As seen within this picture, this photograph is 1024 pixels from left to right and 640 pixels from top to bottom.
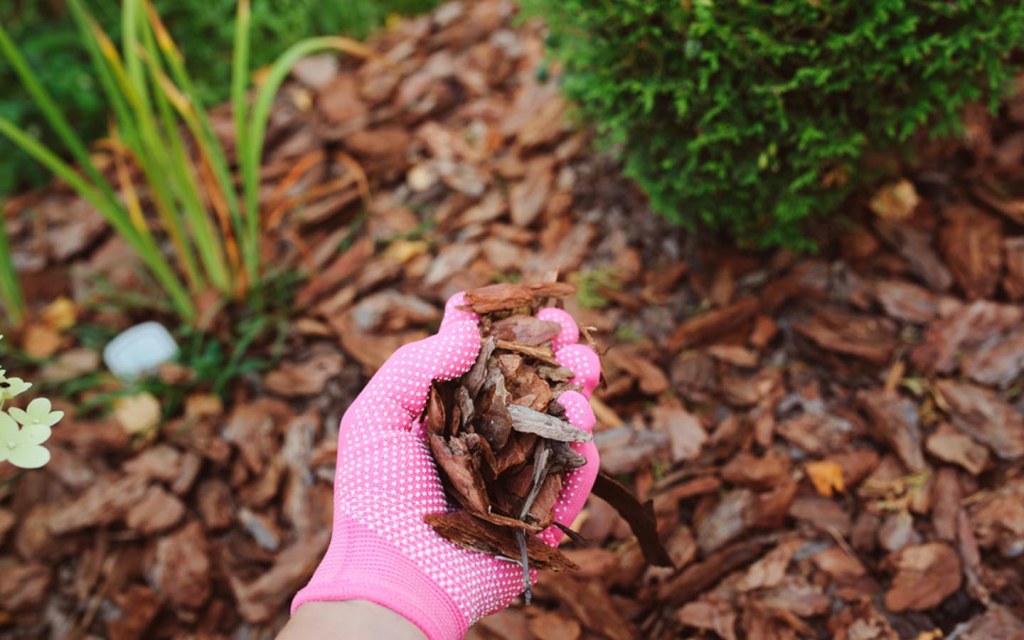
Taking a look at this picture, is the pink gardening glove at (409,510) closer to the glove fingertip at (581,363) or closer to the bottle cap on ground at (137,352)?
the glove fingertip at (581,363)

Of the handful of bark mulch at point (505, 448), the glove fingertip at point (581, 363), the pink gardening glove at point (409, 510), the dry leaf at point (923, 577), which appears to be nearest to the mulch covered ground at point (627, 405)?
the dry leaf at point (923, 577)

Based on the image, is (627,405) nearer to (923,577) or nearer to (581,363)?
(581,363)

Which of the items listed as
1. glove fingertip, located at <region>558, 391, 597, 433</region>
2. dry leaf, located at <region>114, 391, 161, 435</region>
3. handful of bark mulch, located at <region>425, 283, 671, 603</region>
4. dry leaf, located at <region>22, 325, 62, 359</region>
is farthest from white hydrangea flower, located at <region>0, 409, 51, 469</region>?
dry leaf, located at <region>22, 325, 62, 359</region>

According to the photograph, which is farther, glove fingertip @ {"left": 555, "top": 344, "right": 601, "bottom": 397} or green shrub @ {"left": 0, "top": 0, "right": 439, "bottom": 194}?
green shrub @ {"left": 0, "top": 0, "right": 439, "bottom": 194}

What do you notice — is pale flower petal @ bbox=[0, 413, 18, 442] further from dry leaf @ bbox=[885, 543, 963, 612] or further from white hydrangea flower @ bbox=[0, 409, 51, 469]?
dry leaf @ bbox=[885, 543, 963, 612]

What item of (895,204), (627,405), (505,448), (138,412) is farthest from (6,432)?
(895,204)

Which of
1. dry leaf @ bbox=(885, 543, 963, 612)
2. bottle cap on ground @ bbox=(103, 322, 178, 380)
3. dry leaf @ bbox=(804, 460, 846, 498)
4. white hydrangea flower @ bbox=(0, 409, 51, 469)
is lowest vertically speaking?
dry leaf @ bbox=(885, 543, 963, 612)

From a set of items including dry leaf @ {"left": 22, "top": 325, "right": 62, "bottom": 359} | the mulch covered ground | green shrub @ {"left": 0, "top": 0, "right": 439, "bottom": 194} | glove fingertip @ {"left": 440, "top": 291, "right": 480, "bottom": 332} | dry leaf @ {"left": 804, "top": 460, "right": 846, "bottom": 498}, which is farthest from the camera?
green shrub @ {"left": 0, "top": 0, "right": 439, "bottom": 194}
